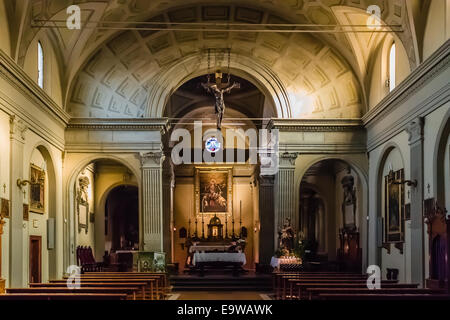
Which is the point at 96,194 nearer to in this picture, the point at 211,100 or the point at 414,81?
the point at 211,100

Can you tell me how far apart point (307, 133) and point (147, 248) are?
632 cm

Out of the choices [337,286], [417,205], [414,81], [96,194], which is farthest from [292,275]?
[96,194]

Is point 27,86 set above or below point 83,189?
above

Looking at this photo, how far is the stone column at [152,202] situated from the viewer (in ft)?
69.1

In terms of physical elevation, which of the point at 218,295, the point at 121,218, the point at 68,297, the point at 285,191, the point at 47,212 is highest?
the point at 285,191

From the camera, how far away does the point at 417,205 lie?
15852 mm

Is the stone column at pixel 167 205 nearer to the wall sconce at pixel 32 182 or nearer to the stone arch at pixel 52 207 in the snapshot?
the stone arch at pixel 52 207

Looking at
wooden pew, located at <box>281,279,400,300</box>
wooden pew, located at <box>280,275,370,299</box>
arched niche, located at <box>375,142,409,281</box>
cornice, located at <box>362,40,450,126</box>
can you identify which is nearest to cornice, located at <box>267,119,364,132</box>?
cornice, located at <box>362,40,450,126</box>

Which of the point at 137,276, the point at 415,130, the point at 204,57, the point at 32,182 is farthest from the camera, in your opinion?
the point at 204,57

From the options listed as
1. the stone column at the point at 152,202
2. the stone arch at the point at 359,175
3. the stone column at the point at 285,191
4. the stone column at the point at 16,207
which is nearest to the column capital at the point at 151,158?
the stone column at the point at 152,202

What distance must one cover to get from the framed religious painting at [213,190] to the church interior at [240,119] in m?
4.92

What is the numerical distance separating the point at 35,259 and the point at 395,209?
997cm

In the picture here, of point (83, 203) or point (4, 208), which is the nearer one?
point (4, 208)
